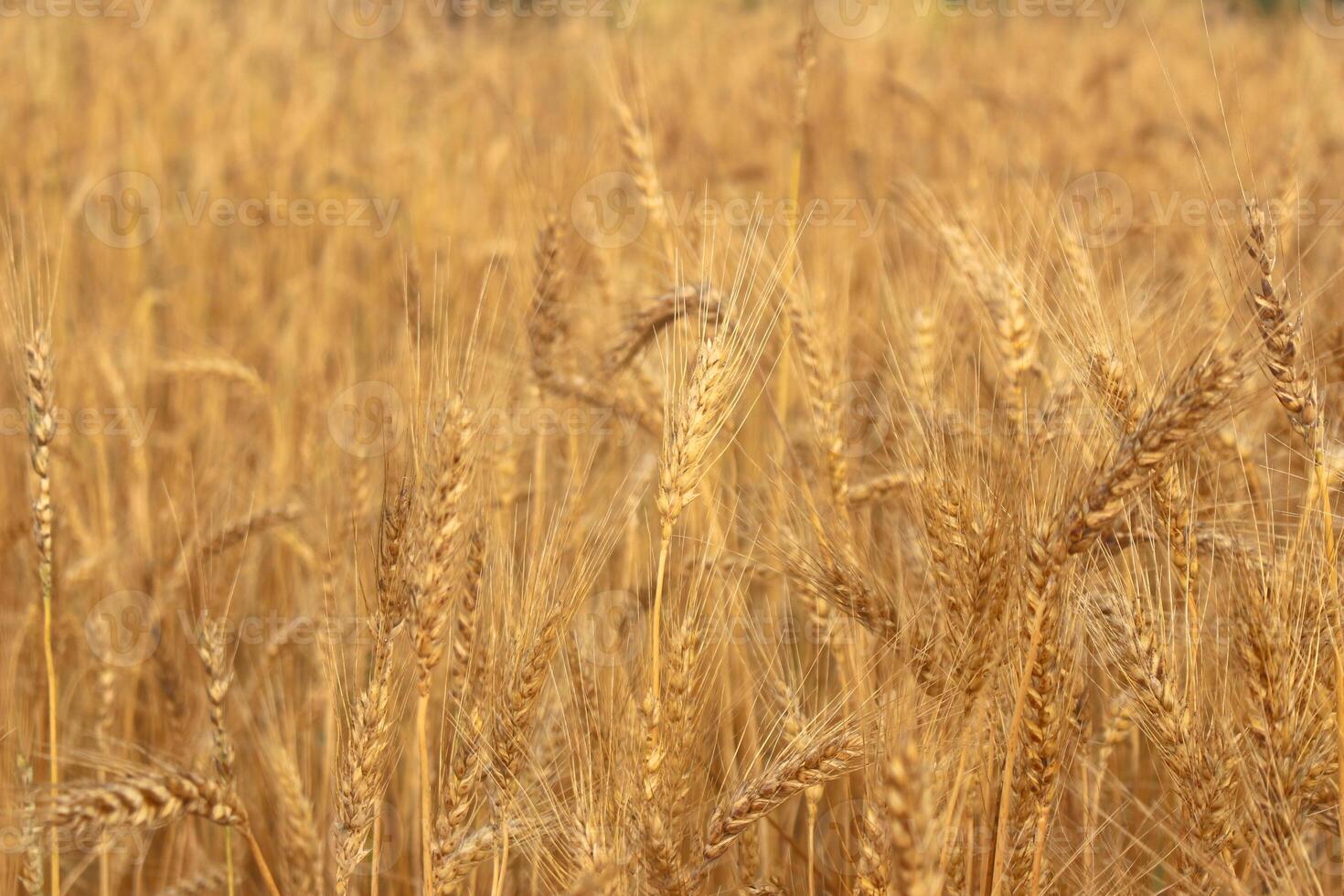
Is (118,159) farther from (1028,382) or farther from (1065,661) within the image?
(1065,661)

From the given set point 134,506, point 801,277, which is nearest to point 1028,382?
point 801,277

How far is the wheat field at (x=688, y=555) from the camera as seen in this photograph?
103 cm

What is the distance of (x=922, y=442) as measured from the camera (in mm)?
1128

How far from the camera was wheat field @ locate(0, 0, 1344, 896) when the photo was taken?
1028mm

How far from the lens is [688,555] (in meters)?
1.58

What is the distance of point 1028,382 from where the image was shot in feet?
5.32

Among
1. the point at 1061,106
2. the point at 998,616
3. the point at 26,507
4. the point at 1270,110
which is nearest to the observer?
the point at 998,616

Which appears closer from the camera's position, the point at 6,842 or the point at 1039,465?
the point at 1039,465

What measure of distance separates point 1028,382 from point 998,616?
0.72 meters

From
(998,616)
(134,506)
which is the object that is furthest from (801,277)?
(134,506)

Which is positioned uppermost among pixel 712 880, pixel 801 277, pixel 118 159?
pixel 118 159

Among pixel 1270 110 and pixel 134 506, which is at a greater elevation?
pixel 1270 110

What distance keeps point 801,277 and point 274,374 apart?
1.99 m

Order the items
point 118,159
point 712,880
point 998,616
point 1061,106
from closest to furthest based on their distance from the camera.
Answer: point 998,616, point 712,880, point 118,159, point 1061,106
